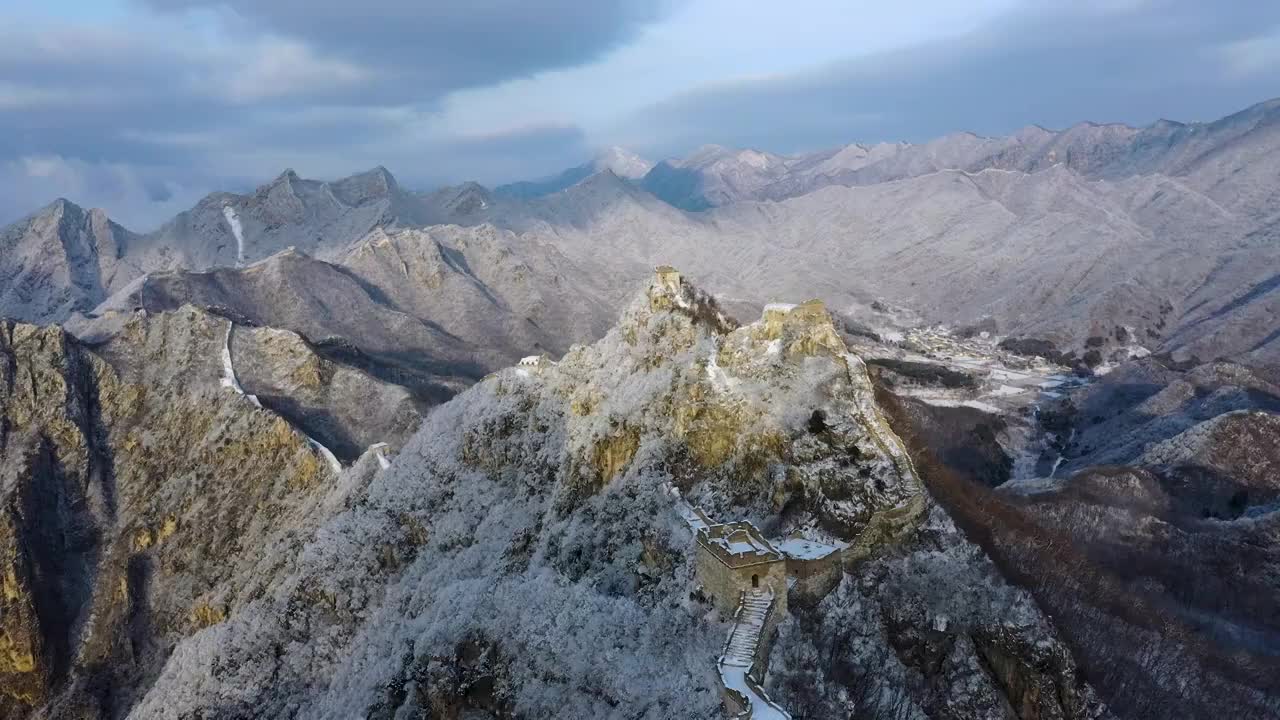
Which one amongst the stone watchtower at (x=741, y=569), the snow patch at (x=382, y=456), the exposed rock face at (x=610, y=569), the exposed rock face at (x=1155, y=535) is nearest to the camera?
the stone watchtower at (x=741, y=569)

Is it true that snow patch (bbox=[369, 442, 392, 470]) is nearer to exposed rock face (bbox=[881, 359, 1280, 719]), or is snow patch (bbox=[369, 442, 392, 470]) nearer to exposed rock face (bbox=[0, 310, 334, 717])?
exposed rock face (bbox=[0, 310, 334, 717])

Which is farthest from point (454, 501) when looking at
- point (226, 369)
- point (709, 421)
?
point (226, 369)

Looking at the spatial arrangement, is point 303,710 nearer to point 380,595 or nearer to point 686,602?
point 380,595

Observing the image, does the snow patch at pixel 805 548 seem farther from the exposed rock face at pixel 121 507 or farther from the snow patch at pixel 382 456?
the exposed rock face at pixel 121 507

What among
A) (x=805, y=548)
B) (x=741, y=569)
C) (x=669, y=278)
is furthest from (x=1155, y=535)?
(x=741, y=569)

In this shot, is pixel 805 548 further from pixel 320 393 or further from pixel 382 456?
pixel 320 393

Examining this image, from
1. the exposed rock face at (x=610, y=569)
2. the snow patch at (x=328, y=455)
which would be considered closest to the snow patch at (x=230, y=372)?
the snow patch at (x=328, y=455)
